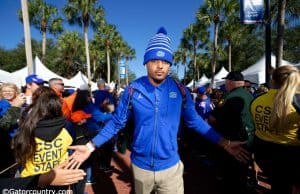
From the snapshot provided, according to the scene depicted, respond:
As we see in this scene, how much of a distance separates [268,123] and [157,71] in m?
1.43

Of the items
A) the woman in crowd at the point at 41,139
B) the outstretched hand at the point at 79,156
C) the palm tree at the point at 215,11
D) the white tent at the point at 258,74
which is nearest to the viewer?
the outstretched hand at the point at 79,156

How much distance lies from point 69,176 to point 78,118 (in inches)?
122

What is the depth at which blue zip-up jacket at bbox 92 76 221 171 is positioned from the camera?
8.14 feet

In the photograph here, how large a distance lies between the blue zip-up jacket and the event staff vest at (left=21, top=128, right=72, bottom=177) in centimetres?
49

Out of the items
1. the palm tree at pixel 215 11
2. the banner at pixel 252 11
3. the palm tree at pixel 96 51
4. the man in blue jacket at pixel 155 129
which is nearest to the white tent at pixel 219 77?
the palm tree at pixel 215 11

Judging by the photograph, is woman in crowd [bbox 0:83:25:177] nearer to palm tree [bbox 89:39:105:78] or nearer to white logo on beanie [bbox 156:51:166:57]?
white logo on beanie [bbox 156:51:166:57]

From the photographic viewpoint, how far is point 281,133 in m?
2.99

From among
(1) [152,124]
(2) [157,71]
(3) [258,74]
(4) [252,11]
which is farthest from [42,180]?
(3) [258,74]

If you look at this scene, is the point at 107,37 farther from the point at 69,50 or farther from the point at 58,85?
the point at 58,85

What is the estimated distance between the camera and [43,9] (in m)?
30.6

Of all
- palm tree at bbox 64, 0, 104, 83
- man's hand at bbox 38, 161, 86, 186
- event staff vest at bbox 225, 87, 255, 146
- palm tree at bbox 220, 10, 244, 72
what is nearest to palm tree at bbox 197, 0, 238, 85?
palm tree at bbox 220, 10, 244, 72

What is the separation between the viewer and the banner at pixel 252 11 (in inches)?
326

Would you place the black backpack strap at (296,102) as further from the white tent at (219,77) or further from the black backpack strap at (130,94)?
the white tent at (219,77)

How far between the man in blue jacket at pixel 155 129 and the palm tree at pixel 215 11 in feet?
86.1
